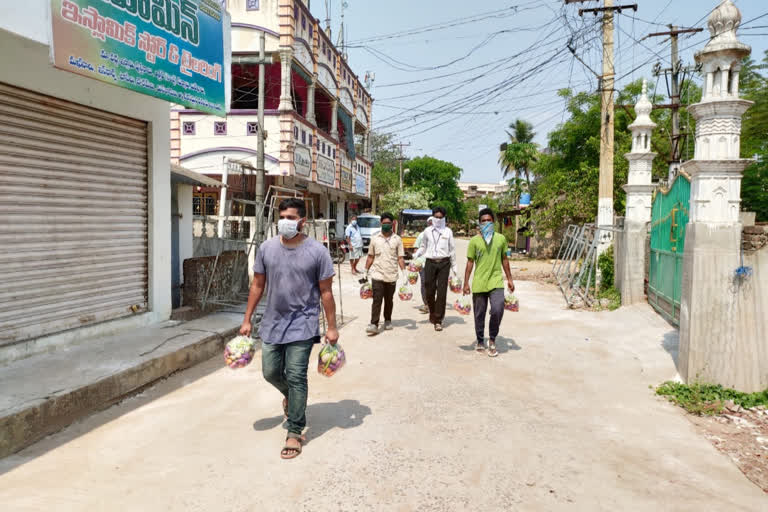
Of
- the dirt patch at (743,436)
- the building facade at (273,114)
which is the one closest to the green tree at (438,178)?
the building facade at (273,114)

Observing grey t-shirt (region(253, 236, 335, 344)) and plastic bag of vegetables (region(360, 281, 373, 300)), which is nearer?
grey t-shirt (region(253, 236, 335, 344))

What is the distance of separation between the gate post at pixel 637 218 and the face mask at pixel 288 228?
325 inches

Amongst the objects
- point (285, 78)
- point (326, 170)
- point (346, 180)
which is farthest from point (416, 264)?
point (346, 180)

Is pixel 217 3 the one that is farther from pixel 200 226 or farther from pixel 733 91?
pixel 733 91

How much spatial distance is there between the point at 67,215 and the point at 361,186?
28.0 m

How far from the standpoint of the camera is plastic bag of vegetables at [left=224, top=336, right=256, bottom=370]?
4047 mm

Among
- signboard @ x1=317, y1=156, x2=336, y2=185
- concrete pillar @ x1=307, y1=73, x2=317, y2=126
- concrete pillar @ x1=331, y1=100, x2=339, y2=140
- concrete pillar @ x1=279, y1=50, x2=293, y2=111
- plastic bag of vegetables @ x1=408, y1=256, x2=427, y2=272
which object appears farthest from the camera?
concrete pillar @ x1=331, y1=100, x2=339, y2=140

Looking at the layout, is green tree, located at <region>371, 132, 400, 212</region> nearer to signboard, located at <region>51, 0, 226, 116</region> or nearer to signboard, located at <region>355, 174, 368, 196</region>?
signboard, located at <region>355, 174, 368, 196</region>

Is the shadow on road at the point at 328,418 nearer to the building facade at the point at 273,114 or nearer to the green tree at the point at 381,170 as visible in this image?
the building facade at the point at 273,114

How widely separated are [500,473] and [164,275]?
584cm

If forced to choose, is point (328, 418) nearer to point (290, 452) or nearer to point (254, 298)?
point (290, 452)

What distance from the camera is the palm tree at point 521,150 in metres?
40.8

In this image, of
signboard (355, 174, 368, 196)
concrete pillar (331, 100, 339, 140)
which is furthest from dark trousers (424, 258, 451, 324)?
signboard (355, 174, 368, 196)

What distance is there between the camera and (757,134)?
16906mm
